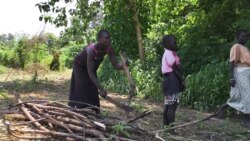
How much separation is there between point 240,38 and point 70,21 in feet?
24.6

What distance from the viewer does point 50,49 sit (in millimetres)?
20578

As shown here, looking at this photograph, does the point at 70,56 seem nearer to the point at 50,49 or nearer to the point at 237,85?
the point at 50,49

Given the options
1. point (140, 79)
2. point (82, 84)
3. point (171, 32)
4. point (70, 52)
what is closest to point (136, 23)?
point (171, 32)

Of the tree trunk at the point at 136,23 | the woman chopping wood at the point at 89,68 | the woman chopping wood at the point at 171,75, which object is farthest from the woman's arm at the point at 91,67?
the tree trunk at the point at 136,23

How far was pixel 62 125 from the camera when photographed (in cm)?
448

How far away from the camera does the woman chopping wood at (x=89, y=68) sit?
17.7ft

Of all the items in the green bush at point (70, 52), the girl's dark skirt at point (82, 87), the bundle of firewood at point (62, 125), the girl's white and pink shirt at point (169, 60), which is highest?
the green bush at point (70, 52)

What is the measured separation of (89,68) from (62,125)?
108 centimetres

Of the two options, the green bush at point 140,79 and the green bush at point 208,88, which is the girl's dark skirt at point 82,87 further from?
the green bush at point 140,79

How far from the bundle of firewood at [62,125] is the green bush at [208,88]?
5.12 meters

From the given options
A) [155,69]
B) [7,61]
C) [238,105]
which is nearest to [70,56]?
[7,61]

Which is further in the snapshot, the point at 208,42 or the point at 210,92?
the point at 208,42

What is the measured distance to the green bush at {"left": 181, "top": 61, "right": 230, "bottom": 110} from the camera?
31.5 feet

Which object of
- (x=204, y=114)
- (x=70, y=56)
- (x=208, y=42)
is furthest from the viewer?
(x=70, y=56)
